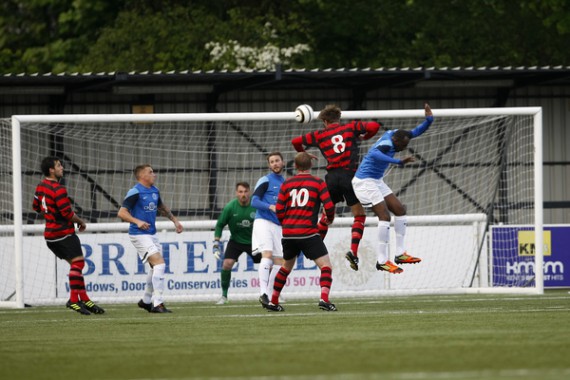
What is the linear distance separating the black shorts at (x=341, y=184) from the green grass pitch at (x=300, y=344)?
1.47 meters

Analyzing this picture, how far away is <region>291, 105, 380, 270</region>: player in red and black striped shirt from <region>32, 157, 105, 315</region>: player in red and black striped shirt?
3.13 m

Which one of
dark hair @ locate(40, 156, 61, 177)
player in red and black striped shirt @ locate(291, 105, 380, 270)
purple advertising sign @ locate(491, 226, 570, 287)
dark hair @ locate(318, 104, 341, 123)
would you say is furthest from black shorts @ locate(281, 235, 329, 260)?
purple advertising sign @ locate(491, 226, 570, 287)

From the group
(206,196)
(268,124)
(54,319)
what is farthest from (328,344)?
(268,124)

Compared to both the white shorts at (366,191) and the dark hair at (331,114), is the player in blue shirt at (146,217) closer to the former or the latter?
the dark hair at (331,114)

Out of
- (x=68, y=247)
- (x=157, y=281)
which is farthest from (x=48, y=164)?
(x=157, y=281)

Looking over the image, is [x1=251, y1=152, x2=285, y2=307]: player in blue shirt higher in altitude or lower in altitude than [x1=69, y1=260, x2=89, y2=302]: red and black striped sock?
higher

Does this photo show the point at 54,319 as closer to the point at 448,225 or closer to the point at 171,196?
the point at 448,225

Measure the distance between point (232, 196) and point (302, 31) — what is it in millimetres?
13754

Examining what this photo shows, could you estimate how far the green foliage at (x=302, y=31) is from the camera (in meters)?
37.8

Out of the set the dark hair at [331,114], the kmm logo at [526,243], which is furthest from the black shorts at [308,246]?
the kmm logo at [526,243]

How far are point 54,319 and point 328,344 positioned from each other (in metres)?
5.53

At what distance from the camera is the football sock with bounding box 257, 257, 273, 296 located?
53.0 ft

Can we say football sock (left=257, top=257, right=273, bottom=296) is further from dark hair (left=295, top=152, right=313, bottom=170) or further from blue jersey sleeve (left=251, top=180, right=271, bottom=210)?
dark hair (left=295, top=152, right=313, bottom=170)

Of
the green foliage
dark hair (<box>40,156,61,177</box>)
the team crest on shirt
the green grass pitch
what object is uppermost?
the green foliage
